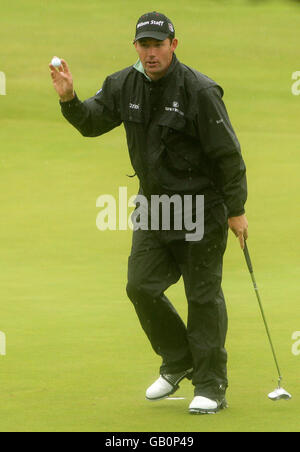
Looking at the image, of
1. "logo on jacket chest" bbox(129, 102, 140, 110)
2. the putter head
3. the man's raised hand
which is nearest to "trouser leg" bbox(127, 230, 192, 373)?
the putter head

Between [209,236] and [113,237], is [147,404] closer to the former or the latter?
[209,236]

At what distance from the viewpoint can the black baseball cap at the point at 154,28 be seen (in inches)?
273

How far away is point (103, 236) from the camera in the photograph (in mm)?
14297

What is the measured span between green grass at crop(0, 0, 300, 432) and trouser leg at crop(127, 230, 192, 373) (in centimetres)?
30

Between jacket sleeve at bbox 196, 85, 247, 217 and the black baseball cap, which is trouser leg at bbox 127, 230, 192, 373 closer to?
jacket sleeve at bbox 196, 85, 247, 217

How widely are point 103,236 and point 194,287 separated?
7166 mm

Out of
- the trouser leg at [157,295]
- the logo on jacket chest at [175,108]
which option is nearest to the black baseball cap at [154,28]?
the logo on jacket chest at [175,108]

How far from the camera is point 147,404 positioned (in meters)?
7.32

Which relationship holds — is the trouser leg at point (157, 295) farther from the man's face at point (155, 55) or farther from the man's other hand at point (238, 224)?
the man's face at point (155, 55)

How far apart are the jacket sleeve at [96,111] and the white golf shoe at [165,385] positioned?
4.96 feet

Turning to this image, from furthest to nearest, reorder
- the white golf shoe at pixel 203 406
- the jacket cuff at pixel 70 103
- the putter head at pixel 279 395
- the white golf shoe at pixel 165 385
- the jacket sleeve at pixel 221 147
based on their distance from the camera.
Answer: the white golf shoe at pixel 165 385 → the jacket cuff at pixel 70 103 → the putter head at pixel 279 395 → the white golf shoe at pixel 203 406 → the jacket sleeve at pixel 221 147

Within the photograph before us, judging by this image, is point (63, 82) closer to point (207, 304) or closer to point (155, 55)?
point (155, 55)

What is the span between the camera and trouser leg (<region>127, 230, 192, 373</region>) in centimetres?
727
